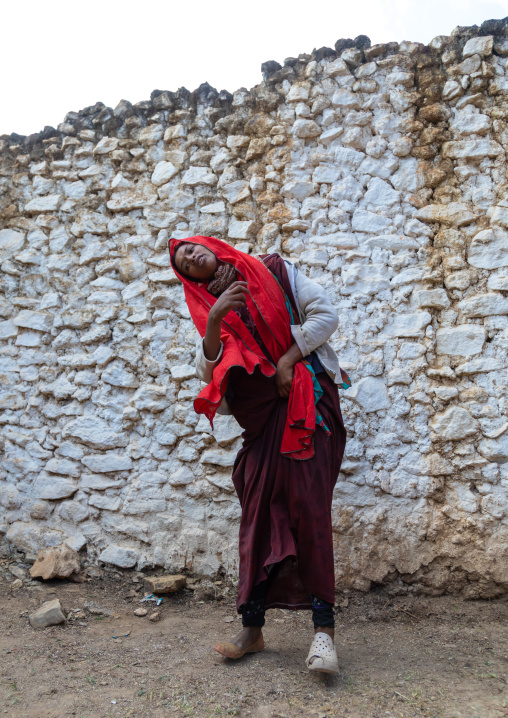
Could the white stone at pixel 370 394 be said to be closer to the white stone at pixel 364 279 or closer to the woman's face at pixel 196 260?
the white stone at pixel 364 279

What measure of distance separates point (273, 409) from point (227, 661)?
0.95 metres

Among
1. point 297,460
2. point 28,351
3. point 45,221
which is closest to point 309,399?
point 297,460

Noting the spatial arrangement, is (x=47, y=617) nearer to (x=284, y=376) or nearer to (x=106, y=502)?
(x=106, y=502)

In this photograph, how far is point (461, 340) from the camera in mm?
2615

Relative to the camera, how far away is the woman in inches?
76.7

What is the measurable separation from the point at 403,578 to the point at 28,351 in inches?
94.9

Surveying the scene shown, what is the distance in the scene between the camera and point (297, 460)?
199 centimetres

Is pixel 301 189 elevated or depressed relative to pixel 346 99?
depressed

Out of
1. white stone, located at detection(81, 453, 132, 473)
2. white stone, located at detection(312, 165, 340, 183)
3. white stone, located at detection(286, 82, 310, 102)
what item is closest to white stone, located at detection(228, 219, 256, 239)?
white stone, located at detection(312, 165, 340, 183)

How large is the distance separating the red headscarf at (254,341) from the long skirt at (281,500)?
0.23 feet

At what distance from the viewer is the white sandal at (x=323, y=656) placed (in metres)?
1.80

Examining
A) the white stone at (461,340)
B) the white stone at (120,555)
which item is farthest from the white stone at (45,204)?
the white stone at (461,340)

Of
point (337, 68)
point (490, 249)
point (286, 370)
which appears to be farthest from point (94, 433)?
point (337, 68)

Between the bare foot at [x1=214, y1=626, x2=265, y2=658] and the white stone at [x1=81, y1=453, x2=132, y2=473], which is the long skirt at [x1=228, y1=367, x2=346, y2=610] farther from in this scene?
the white stone at [x1=81, y1=453, x2=132, y2=473]
